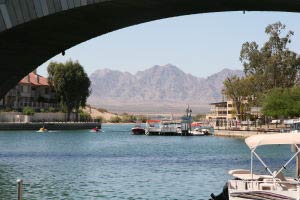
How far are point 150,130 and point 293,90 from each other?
37.4m

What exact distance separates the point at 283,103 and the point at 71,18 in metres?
112

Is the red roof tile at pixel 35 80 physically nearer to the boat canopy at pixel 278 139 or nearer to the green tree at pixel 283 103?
the green tree at pixel 283 103

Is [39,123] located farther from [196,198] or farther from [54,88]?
[196,198]

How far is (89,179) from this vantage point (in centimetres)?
5128

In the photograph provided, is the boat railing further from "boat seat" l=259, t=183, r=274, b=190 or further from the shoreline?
the shoreline

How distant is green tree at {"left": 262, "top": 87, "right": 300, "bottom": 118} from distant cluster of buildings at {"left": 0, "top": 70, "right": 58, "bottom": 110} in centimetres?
6747

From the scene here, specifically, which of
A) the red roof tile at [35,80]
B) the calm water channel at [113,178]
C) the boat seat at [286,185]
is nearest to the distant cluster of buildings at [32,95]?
the red roof tile at [35,80]

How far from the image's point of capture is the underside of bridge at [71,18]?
21156 mm

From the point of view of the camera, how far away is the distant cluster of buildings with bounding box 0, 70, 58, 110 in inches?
7106

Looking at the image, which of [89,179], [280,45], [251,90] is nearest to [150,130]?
[251,90]

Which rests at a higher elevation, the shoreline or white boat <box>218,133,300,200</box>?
the shoreline

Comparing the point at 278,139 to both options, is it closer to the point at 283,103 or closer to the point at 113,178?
the point at 113,178

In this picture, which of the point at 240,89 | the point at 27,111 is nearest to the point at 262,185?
the point at 240,89

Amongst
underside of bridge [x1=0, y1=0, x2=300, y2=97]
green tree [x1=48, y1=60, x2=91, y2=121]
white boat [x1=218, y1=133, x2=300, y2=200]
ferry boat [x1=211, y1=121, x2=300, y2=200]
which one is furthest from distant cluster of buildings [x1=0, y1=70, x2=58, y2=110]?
underside of bridge [x1=0, y1=0, x2=300, y2=97]
